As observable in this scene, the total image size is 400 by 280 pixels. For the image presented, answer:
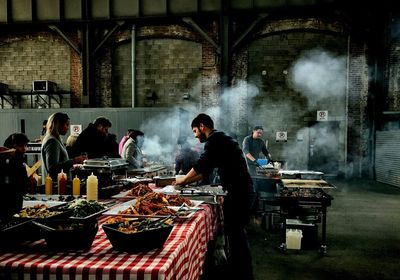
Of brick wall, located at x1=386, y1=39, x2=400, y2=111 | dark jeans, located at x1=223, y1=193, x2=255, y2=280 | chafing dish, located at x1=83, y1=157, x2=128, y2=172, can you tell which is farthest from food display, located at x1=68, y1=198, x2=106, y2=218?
brick wall, located at x1=386, y1=39, x2=400, y2=111

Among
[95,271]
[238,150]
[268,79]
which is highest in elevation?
[268,79]

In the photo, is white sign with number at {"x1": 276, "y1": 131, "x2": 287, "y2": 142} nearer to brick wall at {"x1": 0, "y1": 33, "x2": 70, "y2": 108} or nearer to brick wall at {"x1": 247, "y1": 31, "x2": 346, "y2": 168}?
brick wall at {"x1": 247, "y1": 31, "x2": 346, "y2": 168}

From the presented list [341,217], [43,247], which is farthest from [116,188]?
[341,217]

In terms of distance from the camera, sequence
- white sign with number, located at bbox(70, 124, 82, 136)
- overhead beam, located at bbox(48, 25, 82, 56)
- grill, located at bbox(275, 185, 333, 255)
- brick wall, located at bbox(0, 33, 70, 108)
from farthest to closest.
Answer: brick wall, located at bbox(0, 33, 70, 108)
overhead beam, located at bbox(48, 25, 82, 56)
white sign with number, located at bbox(70, 124, 82, 136)
grill, located at bbox(275, 185, 333, 255)

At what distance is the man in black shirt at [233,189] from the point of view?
404 cm

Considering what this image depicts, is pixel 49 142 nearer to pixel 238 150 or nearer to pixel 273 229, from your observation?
pixel 238 150

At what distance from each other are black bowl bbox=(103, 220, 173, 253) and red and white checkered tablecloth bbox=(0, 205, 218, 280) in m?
0.04

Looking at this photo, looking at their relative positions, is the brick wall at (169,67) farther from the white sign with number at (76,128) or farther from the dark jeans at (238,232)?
the dark jeans at (238,232)

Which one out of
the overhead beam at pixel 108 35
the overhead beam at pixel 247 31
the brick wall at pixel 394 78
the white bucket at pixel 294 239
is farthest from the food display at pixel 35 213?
the brick wall at pixel 394 78

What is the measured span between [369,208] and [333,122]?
19.4 feet

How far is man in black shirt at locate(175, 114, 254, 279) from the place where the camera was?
4.04 meters

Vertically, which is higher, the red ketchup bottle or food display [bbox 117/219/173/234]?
food display [bbox 117/219/173/234]

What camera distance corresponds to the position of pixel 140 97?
1527 cm

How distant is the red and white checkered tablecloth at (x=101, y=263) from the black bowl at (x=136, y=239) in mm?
36
